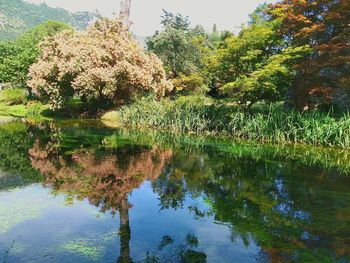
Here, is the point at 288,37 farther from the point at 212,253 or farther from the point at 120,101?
the point at 212,253

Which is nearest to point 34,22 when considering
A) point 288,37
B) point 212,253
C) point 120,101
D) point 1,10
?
point 1,10

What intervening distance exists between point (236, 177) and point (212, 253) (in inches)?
216

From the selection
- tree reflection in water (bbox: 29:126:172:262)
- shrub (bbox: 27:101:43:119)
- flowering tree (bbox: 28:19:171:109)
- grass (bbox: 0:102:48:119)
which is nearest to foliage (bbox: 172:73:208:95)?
flowering tree (bbox: 28:19:171:109)

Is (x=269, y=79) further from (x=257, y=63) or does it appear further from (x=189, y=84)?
(x=189, y=84)

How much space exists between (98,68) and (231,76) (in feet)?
32.8

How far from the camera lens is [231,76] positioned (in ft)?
66.2

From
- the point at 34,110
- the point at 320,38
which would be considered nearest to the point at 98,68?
the point at 34,110

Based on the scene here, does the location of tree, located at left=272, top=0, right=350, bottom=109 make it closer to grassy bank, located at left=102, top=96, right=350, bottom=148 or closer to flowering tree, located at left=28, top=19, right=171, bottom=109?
grassy bank, located at left=102, top=96, right=350, bottom=148

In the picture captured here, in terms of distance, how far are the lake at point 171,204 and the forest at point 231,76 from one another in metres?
3.34

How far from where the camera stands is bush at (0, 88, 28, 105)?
37.0 meters

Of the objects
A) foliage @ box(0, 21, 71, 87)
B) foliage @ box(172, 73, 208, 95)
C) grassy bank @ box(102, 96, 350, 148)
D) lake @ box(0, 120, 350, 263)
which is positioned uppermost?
foliage @ box(0, 21, 71, 87)

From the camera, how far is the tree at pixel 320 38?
17.8 metres

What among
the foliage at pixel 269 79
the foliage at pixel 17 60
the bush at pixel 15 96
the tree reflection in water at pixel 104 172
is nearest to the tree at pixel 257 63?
the foliage at pixel 269 79

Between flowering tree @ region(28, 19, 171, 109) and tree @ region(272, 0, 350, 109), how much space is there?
10573mm
